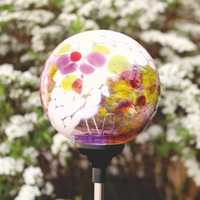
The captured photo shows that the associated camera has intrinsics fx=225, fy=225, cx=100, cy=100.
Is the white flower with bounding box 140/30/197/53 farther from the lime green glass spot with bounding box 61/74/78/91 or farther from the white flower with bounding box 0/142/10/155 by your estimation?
the white flower with bounding box 0/142/10/155

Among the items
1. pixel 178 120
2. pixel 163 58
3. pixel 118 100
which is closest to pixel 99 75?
pixel 118 100

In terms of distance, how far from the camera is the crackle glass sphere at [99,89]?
590 millimetres

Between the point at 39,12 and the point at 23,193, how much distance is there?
1.12 metres

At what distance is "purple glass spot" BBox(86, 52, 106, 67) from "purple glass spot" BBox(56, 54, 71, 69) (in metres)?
0.06

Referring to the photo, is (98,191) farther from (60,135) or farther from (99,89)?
(60,135)

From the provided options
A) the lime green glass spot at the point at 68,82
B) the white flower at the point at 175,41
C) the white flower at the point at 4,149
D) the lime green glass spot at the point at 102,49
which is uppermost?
the lime green glass spot at the point at 102,49

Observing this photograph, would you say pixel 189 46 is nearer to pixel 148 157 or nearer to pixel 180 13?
pixel 180 13

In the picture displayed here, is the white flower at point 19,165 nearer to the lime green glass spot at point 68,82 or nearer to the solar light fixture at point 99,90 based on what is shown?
the solar light fixture at point 99,90

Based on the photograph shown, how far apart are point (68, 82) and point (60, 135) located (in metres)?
0.59

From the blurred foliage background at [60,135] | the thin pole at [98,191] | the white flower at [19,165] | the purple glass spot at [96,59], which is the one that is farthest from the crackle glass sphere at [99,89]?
the white flower at [19,165]

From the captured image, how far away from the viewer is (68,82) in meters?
0.60

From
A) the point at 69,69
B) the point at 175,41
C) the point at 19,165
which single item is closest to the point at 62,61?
the point at 69,69

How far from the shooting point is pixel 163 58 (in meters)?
1.89

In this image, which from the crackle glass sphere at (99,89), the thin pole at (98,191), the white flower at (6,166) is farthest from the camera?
the white flower at (6,166)
